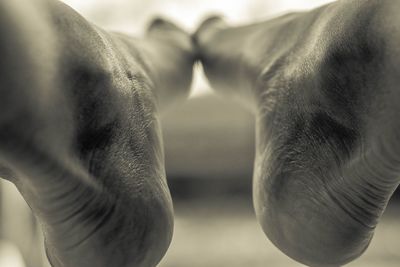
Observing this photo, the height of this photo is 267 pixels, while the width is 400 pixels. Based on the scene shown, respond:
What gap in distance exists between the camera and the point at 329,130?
0.55 meters

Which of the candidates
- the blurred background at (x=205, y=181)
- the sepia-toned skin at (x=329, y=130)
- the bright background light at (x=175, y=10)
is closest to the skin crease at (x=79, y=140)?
the sepia-toned skin at (x=329, y=130)

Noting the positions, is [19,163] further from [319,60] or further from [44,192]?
[319,60]

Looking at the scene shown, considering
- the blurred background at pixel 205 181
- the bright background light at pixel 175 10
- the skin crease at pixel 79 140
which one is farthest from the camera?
the bright background light at pixel 175 10

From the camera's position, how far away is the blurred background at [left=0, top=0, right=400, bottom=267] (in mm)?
1046

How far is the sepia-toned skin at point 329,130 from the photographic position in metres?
0.47

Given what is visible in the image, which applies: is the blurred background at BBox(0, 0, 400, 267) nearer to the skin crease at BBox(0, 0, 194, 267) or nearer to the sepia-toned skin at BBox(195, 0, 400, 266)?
the sepia-toned skin at BBox(195, 0, 400, 266)

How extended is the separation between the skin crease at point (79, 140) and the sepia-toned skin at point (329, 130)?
0.13 meters

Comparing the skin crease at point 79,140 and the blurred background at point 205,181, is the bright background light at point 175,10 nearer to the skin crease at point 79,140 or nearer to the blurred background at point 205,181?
the blurred background at point 205,181

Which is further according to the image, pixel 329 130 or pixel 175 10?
pixel 175 10

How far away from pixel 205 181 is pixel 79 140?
801 mm

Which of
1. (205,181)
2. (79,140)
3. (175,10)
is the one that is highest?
(175,10)

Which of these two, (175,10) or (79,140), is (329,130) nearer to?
(79,140)

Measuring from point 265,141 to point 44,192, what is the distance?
0.28 metres

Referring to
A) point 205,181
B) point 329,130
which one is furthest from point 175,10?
point 329,130
